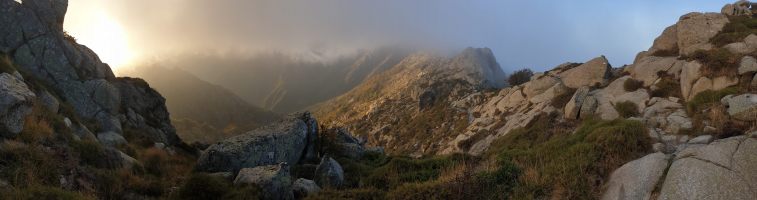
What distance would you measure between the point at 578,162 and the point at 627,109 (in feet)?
54.3

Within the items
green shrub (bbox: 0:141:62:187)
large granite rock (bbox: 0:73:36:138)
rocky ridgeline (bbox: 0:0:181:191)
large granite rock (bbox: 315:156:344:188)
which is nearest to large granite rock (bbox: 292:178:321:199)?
large granite rock (bbox: 315:156:344:188)

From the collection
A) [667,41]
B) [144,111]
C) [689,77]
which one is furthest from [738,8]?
[144,111]

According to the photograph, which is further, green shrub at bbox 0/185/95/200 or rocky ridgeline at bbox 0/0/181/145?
rocky ridgeline at bbox 0/0/181/145

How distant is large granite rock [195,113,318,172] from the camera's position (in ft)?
64.6

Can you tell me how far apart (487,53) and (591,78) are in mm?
143905

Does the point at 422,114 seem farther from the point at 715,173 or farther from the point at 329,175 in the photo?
the point at 715,173

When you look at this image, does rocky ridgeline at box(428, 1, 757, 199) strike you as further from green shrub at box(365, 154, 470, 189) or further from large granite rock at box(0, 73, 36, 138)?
large granite rock at box(0, 73, 36, 138)

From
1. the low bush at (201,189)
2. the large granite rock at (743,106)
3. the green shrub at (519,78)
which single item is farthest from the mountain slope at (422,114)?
the low bush at (201,189)

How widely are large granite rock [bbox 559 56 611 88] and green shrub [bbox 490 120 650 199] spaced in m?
22.7

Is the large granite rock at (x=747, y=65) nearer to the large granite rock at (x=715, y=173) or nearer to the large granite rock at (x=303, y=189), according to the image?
the large granite rock at (x=715, y=173)

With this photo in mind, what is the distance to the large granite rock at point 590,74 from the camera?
39.1 metres

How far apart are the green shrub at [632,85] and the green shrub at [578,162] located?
15175 mm

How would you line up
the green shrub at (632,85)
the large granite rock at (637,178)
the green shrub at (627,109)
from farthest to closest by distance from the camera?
the green shrub at (632,85) < the green shrub at (627,109) < the large granite rock at (637,178)

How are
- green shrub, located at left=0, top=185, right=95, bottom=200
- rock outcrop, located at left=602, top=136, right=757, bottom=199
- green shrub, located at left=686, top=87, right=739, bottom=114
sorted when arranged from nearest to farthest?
green shrub, located at left=0, top=185, right=95, bottom=200 < rock outcrop, located at left=602, top=136, right=757, bottom=199 < green shrub, located at left=686, top=87, right=739, bottom=114
